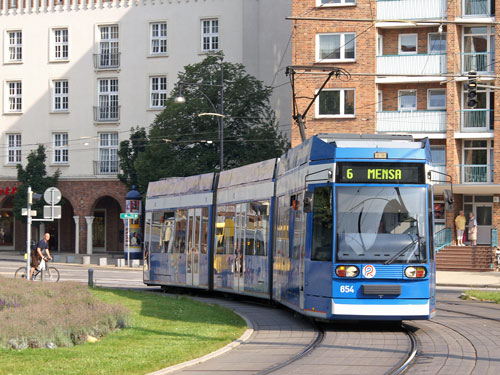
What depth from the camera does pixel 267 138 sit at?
50.4m

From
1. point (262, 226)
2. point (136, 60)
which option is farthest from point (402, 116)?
point (262, 226)

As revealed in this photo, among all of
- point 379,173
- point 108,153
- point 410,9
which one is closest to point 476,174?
point 410,9

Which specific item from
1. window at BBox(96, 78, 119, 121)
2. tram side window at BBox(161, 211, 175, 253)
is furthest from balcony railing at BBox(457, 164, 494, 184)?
window at BBox(96, 78, 119, 121)

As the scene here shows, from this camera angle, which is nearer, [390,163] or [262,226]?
[390,163]

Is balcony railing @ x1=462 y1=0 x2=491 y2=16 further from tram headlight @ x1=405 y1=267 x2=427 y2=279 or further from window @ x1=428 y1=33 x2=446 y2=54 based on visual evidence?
tram headlight @ x1=405 y1=267 x2=427 y2=279

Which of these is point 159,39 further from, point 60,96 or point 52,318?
point 52,318

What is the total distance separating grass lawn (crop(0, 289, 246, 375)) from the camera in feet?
38.1

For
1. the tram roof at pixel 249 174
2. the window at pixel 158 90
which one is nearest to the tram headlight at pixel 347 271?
the tram roof at pixel 249 174

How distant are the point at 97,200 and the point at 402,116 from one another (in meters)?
23.1

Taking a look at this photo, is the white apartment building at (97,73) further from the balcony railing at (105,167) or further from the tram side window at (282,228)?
the tram side window at (282,228)

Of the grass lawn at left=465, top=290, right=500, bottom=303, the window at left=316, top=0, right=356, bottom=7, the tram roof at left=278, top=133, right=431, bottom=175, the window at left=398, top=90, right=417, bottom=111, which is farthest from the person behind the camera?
the window at left=398, top=90, right=417, bottom=111

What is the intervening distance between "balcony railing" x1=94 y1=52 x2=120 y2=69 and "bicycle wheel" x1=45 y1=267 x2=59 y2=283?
29.1 metres

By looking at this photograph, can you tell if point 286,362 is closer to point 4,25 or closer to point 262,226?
point 262,226

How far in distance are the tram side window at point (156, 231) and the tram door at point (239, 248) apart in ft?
18.0
